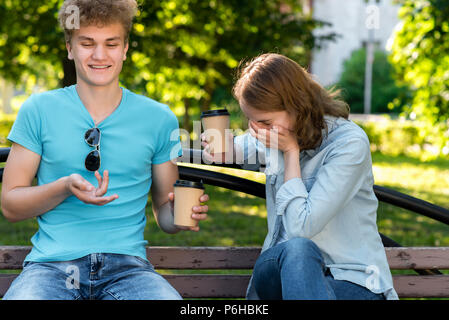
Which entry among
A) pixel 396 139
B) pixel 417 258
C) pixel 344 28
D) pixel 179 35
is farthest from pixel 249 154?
pixel 344 28

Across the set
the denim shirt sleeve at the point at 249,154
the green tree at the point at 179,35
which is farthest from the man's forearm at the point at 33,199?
the green tree at the point at 179,35

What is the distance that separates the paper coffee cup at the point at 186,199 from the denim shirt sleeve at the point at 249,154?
1.90 ft

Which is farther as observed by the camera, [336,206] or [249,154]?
[249,154]

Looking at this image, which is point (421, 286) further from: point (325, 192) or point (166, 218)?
point (166, 218)

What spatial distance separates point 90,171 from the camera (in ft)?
7.55

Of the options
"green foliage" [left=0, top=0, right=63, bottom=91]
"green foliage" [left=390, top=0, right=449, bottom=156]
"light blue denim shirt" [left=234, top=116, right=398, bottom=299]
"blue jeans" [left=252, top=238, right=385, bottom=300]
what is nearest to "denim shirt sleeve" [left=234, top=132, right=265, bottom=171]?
"light blue denim shirt" [left=234, top=116, right=398, bottom=299]

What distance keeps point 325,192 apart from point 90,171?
35.7 inches

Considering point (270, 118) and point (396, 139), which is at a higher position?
point (270, 118)

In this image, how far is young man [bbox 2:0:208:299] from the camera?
7.20 feet

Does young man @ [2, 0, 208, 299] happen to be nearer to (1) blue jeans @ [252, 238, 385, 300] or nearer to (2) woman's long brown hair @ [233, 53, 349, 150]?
(1) blue jeans @ [252, 238, 385, 300]

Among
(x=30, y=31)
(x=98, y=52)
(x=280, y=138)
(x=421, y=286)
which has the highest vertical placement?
(x=30, y=31)

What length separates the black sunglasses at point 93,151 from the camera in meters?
2.24

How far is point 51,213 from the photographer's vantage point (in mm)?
2279
